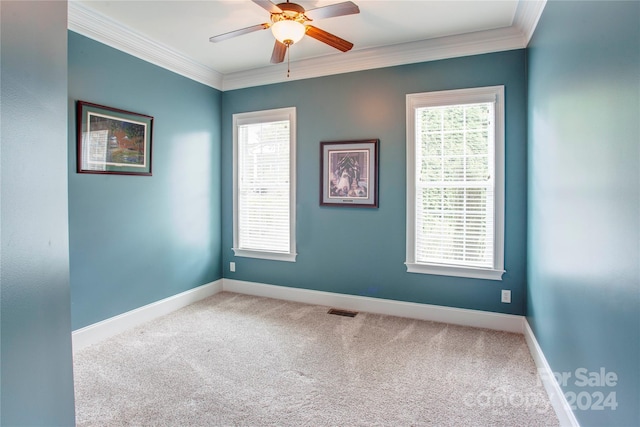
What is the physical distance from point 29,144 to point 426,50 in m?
3.38

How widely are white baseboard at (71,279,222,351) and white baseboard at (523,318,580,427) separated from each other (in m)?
3.44

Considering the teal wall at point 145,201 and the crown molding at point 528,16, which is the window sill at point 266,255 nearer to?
the teal wall at point 145,201

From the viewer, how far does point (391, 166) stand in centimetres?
368

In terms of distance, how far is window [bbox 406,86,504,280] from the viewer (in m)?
3.27

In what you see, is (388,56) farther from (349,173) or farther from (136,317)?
(136,317)

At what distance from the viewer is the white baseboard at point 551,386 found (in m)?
1.85

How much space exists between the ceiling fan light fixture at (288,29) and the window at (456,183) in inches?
60.6

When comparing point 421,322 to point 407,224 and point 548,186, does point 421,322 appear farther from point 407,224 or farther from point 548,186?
point 548,186

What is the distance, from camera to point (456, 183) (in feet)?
11.2

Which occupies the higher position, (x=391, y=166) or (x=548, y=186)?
(x=391, y=166)

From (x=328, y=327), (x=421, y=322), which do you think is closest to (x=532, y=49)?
(x=421, y=322)

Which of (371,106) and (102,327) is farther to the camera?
(371,106)

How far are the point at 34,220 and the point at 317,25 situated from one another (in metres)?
2.78

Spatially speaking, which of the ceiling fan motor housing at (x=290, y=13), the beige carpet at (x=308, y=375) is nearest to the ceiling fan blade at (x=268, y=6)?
the ceiling fan motor housing at (x=290, y=13)
